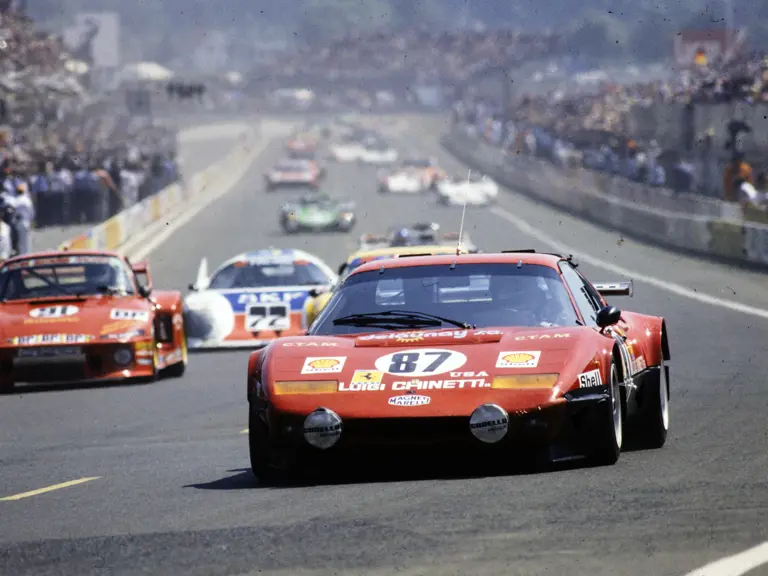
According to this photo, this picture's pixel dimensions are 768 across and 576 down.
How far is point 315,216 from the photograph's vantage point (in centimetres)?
5078

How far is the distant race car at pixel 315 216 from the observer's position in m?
50.6

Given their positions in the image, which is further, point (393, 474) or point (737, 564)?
point (393, 474)

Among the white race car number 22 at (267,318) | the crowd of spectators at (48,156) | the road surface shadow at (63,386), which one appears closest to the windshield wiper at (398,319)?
the road surface shadow at (63,386)

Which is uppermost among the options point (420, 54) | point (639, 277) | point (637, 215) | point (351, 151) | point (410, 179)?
point (639, 277)

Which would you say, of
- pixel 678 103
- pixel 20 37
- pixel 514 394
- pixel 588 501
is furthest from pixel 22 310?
pixel 20 37

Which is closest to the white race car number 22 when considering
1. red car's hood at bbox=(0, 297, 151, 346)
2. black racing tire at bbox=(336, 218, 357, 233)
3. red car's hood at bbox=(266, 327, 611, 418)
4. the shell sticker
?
red car's hood at bbox=(0, 297, 151, 346)

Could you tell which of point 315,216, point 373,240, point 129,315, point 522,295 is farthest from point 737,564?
point 315,216

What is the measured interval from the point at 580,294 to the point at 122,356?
25.1ft

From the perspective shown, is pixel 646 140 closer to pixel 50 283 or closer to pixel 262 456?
pixel 50 283

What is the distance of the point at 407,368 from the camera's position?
9.13m

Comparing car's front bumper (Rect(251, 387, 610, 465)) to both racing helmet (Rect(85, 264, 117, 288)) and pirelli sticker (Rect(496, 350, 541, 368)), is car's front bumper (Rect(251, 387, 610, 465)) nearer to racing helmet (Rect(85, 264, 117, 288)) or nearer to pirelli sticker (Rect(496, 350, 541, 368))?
pirelli sticker (Rect(496, 350, 541, 368))

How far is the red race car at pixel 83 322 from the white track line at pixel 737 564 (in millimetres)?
11157

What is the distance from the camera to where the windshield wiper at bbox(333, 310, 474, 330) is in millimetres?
9805

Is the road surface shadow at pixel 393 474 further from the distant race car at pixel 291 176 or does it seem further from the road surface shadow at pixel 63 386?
the distant race car at pixel 291 176
